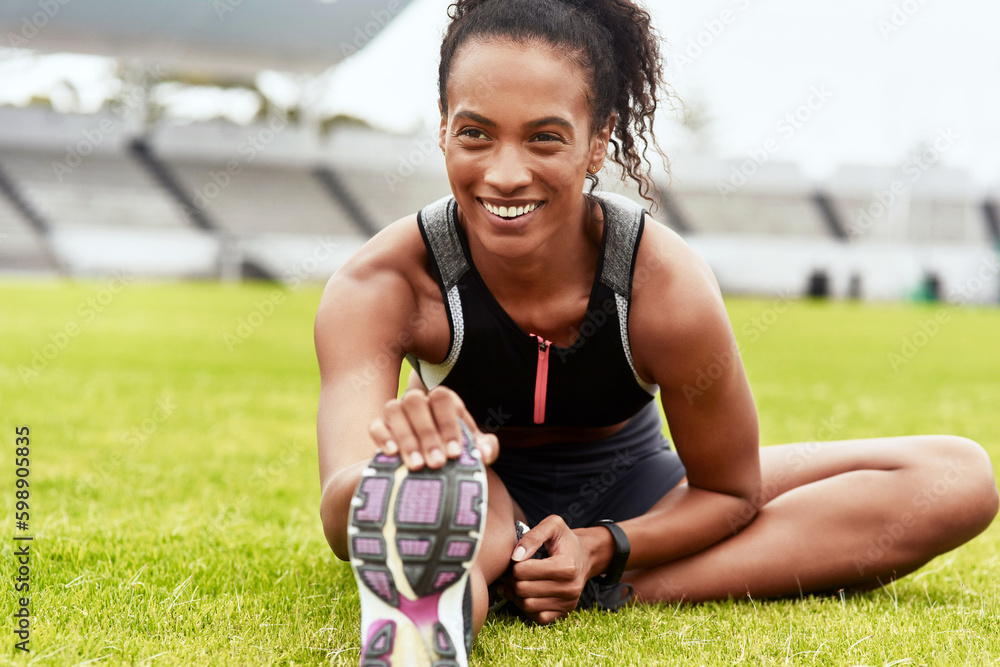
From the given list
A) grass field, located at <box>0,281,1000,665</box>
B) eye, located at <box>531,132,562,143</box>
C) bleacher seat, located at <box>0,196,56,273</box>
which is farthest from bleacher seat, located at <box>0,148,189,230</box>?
eye, located at <box>531,132,562,143</box>

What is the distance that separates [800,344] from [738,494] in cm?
979

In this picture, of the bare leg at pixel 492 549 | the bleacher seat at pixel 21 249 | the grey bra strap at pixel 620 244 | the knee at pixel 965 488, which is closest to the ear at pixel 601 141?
the grey bra strap at pixel 620 244

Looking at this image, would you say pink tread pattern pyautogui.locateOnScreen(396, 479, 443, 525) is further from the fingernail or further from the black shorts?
the black shorts

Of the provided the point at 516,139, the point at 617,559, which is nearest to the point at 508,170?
the point at 516,139

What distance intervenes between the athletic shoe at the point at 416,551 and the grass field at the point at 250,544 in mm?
250

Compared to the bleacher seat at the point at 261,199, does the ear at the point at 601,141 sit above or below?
above

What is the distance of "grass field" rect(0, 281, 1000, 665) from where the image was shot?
6.00 feet

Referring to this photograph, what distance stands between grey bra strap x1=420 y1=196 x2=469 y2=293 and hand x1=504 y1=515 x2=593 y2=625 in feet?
1.88

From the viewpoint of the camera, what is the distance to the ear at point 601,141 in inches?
80.0

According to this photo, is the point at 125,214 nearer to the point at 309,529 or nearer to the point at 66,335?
the point at 66,335

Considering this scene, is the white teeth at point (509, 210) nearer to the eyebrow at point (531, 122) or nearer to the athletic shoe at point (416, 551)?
the eyebrow at point (531, 122)

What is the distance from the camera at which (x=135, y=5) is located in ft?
67.7

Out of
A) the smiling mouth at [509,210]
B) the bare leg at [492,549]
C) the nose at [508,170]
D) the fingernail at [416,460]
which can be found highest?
the nose at [508,170]

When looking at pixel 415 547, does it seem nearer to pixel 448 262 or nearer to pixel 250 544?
pixel 448 262
